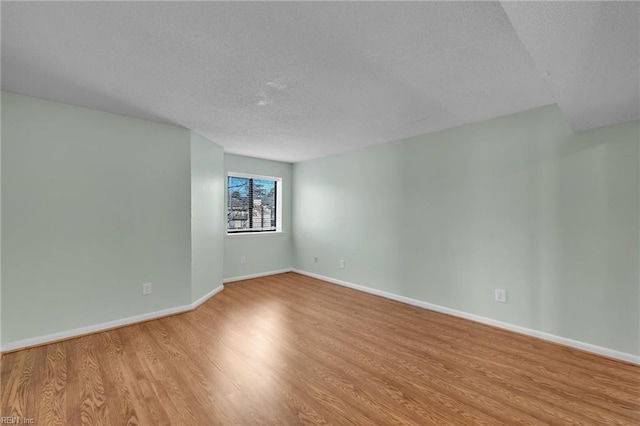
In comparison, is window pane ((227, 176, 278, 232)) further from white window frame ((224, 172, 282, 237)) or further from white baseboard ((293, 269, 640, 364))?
white baseboard ((293, 269, 640, 364))

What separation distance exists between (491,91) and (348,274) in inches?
123

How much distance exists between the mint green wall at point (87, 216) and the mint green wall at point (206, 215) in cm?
13

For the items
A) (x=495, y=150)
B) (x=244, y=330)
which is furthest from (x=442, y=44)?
(x=244, y=330)

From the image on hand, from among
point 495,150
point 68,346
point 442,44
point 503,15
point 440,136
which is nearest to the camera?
point 503,15

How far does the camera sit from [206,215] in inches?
148

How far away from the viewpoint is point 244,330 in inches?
108

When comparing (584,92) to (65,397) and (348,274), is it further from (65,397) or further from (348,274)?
(65,397)

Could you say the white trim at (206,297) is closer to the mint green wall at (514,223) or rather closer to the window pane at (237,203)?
the window pane at (237,203)

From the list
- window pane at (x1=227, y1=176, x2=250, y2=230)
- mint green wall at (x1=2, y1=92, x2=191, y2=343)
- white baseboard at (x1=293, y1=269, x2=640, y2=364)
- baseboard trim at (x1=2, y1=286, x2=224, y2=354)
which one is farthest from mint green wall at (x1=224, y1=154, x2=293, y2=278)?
white baseboard at (x1=293, y1=269, x2=640, y2=364)

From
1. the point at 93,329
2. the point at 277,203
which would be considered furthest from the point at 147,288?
the point at 277,203

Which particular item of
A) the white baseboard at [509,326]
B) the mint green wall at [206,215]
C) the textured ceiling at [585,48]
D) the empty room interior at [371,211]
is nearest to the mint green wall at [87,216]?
the empty room interior at [371,211]

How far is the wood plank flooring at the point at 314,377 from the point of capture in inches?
62.2

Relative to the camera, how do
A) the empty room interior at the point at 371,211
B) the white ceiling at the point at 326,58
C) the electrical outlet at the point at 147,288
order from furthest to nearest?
the electrical outlet at the point at 147,288, the empty room interior at the point at 371,211, the white ceiling at the point at 326,58

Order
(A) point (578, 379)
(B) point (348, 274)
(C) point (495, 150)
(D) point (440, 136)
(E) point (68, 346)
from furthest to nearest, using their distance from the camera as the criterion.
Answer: (B) point (348, 274) < (D) point (440, 136) < (C) point (495, 150) < (E) point (68, 346) < (A) point (578, 379)
